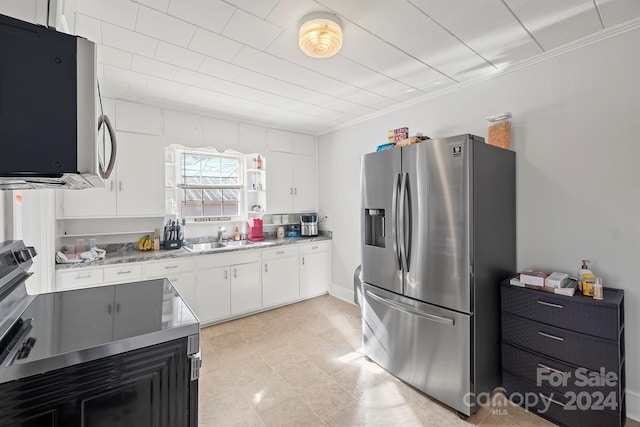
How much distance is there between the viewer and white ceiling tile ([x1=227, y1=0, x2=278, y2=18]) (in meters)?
1.64

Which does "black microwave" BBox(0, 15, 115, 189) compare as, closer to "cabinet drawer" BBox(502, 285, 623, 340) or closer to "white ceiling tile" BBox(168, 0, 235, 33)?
"white ceiling tile" BBox(168, 0, 235, 33)

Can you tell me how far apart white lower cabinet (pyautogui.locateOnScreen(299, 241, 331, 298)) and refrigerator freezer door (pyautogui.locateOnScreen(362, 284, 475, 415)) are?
1.68m

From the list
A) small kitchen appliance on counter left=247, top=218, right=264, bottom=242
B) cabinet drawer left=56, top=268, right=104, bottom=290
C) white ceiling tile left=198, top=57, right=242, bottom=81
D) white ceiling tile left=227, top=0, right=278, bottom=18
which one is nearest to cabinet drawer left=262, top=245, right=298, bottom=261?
small kitchen appliance on counter left=247, top=218, right=264, bottom=242

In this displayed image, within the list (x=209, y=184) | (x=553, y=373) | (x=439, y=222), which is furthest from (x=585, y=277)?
(x=209, y=184)

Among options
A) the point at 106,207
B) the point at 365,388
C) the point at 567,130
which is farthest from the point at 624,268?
the point at 106,207

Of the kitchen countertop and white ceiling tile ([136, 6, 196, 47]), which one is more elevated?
white ceiling tile ([136, 6, 196, 47])

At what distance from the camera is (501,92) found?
251cm

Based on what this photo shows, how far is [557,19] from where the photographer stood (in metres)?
1.83

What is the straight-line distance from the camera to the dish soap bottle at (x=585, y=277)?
1824mm

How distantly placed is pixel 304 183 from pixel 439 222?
2.84m

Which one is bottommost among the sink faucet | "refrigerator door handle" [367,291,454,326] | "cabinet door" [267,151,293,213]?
"refrigerator door handle" [367,291,454,326]

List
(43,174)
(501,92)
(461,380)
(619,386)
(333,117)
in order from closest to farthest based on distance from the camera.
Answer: (43,174) → (619,386) → (461,380) → (501,92) → (333,117)

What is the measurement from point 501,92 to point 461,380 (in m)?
2.37

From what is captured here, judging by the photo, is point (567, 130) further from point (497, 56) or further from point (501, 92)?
point (497, 56)
